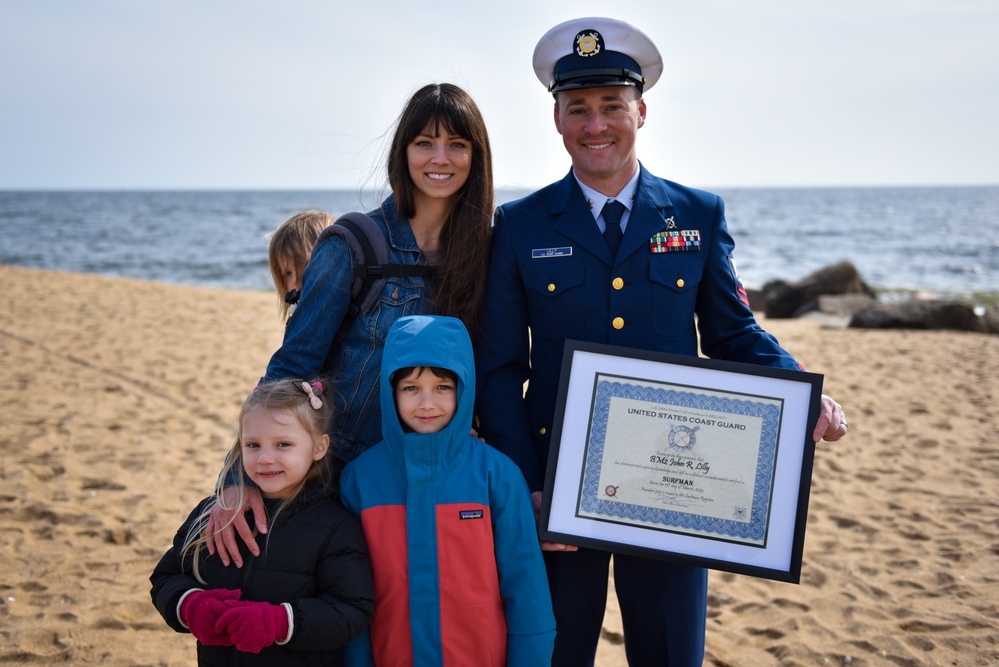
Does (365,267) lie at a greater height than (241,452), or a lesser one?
greater

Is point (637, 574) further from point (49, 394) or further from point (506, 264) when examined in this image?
point (49, 394)

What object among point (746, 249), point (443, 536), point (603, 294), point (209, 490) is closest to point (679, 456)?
point (603, 294)

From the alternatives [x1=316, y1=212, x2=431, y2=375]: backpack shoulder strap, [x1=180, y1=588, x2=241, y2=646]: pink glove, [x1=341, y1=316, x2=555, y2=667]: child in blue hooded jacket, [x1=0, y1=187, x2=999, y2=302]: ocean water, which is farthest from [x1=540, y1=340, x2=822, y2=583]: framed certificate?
[x1=0, y1=187, x2=999, y2=302]: ocean water

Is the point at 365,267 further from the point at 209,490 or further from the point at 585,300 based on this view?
the point at 209,490

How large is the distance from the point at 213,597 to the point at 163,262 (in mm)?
26684

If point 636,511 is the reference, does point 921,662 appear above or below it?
below

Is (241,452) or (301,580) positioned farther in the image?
(241,452)

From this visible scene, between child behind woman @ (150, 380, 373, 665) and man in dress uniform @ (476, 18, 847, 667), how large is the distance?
564 mm

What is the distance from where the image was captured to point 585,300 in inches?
96.3

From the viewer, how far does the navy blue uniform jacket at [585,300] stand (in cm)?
242

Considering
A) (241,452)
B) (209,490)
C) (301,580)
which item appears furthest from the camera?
(209,490)

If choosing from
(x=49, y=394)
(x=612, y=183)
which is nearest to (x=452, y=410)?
(x=612, y=183)

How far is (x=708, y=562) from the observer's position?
214cm

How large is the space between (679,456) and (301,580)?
1.12 metres
